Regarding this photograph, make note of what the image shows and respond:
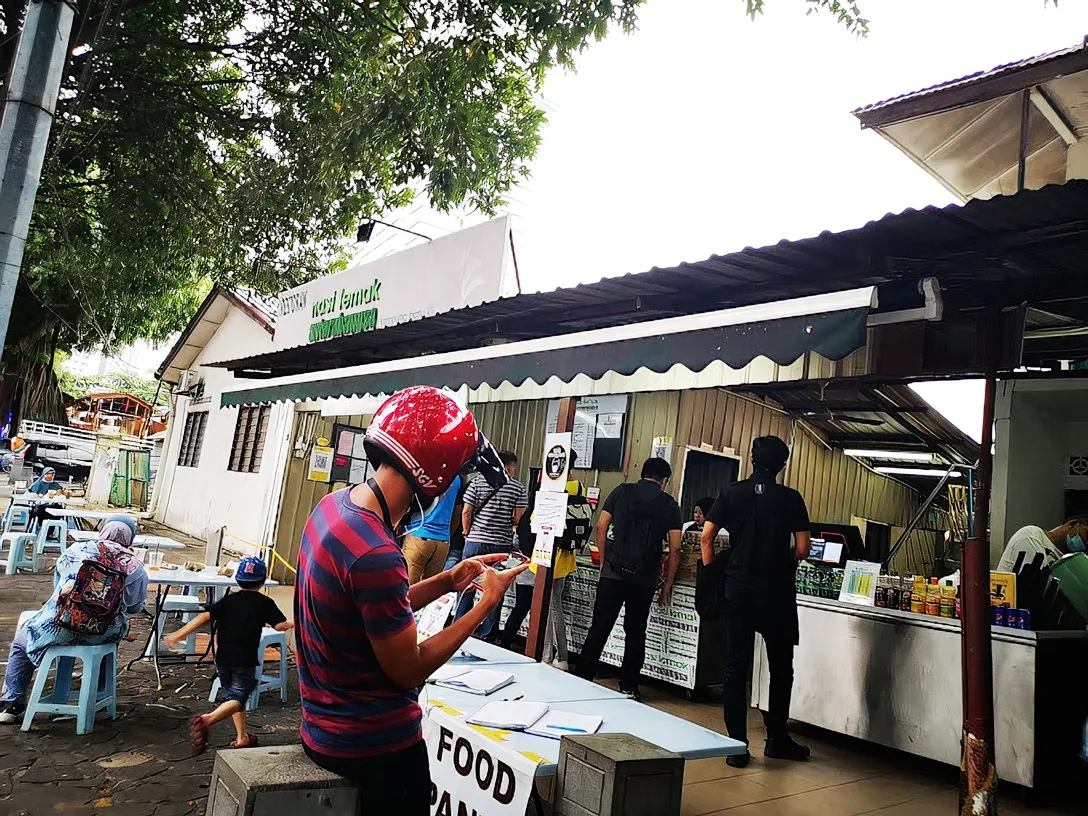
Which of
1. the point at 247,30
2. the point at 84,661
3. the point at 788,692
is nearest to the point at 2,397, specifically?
the point at 247,30

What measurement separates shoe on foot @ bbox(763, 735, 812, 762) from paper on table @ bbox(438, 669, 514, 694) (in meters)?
2.20

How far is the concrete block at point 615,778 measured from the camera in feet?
7.75

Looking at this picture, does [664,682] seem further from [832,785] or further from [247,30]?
[247,30]

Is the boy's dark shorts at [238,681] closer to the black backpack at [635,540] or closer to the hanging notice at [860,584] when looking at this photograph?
the black backpack at [635,540]

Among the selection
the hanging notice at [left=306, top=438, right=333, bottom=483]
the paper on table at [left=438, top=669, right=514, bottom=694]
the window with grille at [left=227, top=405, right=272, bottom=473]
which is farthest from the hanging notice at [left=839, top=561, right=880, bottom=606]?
the window with grille at [left=227, top=405, right=272, bottom=473]

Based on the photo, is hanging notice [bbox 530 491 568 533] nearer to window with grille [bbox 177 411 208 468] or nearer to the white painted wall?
the white painted wall

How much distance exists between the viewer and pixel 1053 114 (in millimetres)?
6430

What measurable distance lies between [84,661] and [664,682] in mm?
4332

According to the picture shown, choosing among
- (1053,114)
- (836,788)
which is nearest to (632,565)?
(836,788)

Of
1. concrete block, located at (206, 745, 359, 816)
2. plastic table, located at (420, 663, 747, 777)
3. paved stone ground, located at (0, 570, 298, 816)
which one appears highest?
concrete block, located at (206, 745, 359, 816)

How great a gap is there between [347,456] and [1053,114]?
28.5 feet

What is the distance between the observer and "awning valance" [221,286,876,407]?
3258 mm

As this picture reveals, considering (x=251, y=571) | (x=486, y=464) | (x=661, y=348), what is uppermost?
(x=661, y=348)

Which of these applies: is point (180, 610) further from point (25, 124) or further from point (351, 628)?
point (351, 628)
